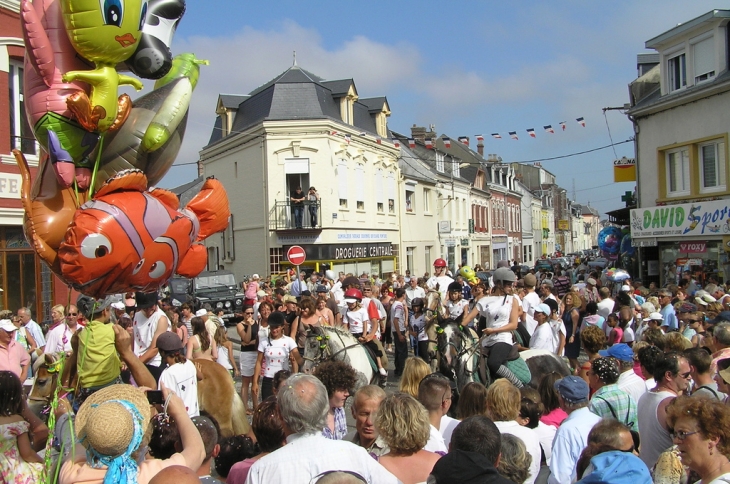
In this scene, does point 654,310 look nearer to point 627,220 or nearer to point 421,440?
point 421,440

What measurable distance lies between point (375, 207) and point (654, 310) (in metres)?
19.3

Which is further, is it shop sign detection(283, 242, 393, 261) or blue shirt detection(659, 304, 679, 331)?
shop sign detection(283, 242, 393, 261)

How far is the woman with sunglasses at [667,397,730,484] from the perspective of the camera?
2.78 m

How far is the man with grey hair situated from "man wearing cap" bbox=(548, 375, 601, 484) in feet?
4.18

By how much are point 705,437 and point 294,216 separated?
21.2m

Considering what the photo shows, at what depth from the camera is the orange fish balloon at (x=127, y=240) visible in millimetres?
4133

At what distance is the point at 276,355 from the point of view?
6.94m

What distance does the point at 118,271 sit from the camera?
4.35 metres

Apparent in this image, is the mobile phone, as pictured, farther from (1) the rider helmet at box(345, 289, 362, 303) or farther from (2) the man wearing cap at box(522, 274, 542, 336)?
(2) the man wearing cap at box(522, 274, 542, 336)

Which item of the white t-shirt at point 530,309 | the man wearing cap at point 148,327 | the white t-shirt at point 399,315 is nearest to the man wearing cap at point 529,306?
the white t-shirt at point 530,309

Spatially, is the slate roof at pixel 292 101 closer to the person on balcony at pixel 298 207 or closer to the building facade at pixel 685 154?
the person on balcony at pixel 298 207

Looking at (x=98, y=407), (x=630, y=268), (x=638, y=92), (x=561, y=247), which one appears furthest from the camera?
(x=561, y=247)

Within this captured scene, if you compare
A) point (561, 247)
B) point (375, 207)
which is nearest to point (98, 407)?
point (375, 207)

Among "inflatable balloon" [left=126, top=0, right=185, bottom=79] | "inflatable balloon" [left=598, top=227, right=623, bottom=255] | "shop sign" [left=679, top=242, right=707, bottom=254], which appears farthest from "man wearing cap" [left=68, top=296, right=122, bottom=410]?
"inflatable balloon" [left=598, top=227, right=623, bottom=255]
